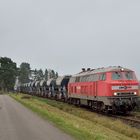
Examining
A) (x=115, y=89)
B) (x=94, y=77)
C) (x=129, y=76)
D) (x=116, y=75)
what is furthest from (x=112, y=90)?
(x=94, y=77)

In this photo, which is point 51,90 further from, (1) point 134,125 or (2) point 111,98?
(1) point 134,125

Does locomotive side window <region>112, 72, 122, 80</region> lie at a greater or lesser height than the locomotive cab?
greater

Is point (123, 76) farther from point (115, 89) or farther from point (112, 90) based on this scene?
point (112, 90)

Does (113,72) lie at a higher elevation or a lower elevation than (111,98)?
higher

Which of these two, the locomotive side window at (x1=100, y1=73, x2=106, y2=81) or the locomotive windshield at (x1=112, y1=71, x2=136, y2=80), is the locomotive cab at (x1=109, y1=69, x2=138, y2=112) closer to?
the locomotive windshield at (x1=112, y1=71, x2=136, y2=80)

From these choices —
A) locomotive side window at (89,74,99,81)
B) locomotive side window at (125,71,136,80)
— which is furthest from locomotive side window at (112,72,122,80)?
locomotive side window at (89,74,99,81)

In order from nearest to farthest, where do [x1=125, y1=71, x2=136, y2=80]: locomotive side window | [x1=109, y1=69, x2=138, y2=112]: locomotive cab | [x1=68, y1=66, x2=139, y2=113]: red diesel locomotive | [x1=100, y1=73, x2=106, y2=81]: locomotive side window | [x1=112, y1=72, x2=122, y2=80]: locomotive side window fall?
[x1=109, y1=69, x2=138, y2=112]: locomotive cab
[x1=68, y1=66, x2=139, y2=113]: red diesel locomotive
[x1=112, y1=72, x2=122, y2=80]: locomotive side window
[x1=125, y1=71, x2=136, y2=80]: locomotive side window
[x1=100, y1=73, x2=106, y2=81]: locomotive side window

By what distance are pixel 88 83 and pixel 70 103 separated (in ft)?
41.5

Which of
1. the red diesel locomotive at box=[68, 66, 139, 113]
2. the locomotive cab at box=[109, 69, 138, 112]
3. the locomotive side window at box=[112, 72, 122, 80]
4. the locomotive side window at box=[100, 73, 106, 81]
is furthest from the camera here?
the locomotive side window at box=[100, 73, 106, 81]

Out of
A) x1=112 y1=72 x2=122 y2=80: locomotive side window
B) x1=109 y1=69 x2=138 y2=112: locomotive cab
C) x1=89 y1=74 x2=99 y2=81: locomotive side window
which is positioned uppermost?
x1=89 y1=74 x2=99 y2=81: locomotive side window

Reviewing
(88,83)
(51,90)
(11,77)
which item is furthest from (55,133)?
(11,77)

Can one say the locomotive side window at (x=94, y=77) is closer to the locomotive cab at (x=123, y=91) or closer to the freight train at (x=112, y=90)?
the freight train at (x=112, y=90)

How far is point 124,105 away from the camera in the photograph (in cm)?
3073

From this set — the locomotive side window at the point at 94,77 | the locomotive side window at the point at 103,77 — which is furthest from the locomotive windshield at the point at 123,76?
the locomotive side window at the point at 94,77
